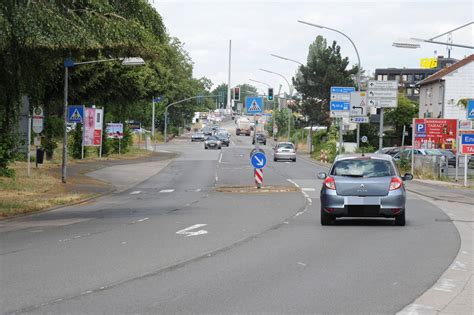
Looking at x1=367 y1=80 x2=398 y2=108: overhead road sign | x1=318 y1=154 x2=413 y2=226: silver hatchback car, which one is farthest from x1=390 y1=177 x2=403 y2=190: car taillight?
x1=367 y1=80 x2=398 y2=108: overhead road sign

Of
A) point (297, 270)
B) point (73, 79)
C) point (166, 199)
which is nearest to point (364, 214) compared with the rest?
point (297, 270)

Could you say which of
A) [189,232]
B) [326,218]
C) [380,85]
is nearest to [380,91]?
[380,85]

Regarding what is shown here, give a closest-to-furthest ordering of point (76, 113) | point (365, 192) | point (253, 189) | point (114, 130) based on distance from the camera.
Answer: point (365, 192) < point (253, 189) < point (76, 113) < point (114, 130)

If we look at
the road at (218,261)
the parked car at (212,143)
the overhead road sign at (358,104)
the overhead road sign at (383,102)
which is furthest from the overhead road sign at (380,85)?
the parked car at (212,143)

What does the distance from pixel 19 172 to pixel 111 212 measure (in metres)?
13.5

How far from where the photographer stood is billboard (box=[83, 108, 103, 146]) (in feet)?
165

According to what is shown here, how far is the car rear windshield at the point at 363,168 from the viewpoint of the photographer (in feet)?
55.9

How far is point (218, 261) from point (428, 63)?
130085mm

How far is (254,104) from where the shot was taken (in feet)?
99.2

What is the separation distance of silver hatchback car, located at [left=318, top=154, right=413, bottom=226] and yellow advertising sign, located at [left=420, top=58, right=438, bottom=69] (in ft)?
389

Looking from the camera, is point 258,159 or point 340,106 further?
point 340,106

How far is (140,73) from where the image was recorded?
5053 cm

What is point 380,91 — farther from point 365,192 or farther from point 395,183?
point 365,192

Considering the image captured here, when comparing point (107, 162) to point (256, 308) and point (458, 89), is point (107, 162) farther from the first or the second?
point (256, 308)
